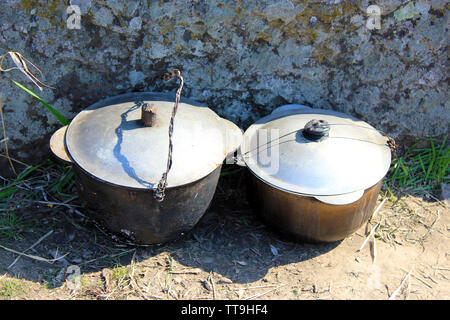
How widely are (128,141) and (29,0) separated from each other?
1130 millimetres

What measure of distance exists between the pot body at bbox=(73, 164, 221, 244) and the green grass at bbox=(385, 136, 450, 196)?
1.52 metres

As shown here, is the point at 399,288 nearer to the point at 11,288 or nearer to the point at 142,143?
the point at 142,143

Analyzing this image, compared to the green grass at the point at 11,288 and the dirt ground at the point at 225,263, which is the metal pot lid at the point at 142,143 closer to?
the dirt ground at the point at 225,263

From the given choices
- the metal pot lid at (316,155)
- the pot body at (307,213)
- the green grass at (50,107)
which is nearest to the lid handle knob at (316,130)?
the metal pot lid at (316,155)

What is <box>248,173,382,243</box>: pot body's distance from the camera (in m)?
2.71

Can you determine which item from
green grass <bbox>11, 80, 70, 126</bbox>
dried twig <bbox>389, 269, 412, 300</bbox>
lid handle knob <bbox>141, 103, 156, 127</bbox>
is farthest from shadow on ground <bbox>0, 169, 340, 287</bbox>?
lid handle knob <bbox>141, 103, 156, 127</bbox>

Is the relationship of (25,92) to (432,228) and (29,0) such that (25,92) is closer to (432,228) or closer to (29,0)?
(29,0)

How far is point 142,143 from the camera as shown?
2555mm

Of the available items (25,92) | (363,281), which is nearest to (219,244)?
(363,281)

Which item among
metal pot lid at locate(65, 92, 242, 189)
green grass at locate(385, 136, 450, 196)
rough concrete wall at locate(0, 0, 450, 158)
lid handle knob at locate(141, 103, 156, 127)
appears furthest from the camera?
green grass at locate(385, 136, 450, 196)

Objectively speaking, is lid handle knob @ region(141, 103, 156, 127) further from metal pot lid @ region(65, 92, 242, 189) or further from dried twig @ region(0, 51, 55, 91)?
dried twig @ region(0, 51, 55, 91)

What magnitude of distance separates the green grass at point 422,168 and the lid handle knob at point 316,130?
95cm

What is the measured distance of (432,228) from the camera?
3.21m

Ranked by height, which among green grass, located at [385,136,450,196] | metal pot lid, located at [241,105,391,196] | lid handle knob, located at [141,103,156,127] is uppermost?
lid handle knob, located at [141,103,156,127]
